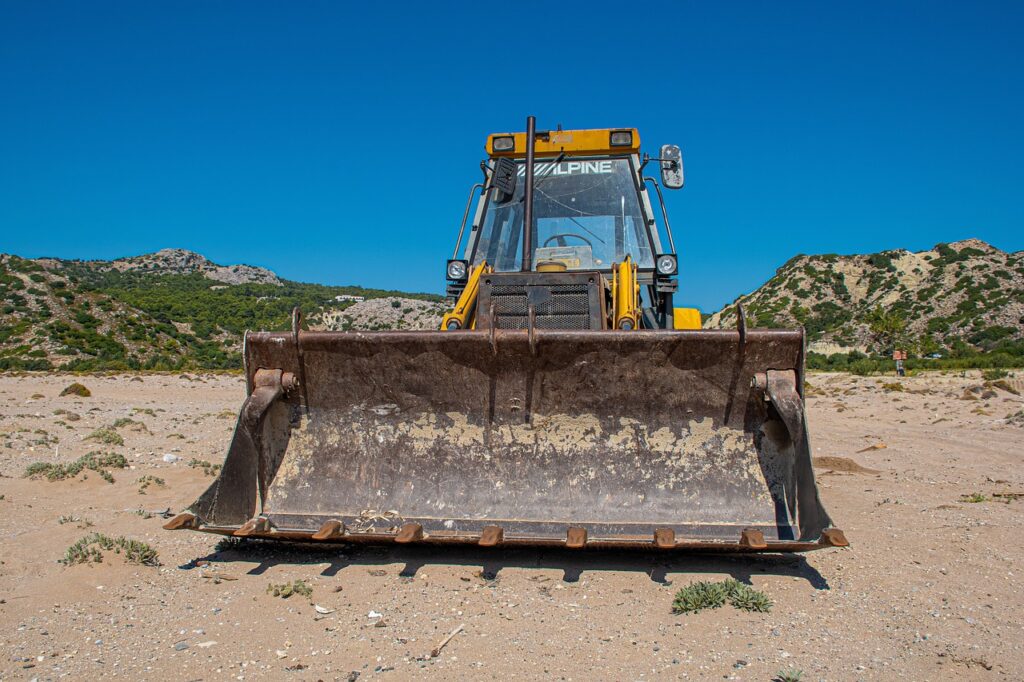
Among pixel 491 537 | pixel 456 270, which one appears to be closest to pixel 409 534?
pixel 491 537

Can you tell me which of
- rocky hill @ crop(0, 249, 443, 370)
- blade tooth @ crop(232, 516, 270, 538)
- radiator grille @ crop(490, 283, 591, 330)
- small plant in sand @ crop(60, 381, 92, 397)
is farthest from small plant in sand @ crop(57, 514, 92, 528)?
small plant in sand @ crop(60, 381, 92, 397)

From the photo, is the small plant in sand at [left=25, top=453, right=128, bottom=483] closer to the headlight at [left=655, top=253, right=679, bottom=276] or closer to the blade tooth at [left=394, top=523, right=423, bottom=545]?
the blade tooth at [left=394, top=523, right=423, bottom=545]

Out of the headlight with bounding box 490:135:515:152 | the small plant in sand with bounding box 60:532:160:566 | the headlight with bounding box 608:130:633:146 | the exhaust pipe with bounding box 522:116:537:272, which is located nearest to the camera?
the small plant in sand with bounding box 60:532:160:566

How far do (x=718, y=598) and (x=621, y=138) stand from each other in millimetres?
4797

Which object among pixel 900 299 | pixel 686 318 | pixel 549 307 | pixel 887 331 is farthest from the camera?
pixel 900 299

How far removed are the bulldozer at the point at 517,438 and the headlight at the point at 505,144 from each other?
124 inches

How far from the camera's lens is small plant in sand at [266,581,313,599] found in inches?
158

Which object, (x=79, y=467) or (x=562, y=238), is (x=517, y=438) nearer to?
(x=562, y=238)

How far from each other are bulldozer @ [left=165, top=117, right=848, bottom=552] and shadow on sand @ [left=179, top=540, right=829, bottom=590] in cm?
22

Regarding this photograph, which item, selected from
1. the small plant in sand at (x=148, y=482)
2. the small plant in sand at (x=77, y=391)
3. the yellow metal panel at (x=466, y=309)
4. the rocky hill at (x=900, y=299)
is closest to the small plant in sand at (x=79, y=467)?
the small plant in sand at (x=148, y=482)

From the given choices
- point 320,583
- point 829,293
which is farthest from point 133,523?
point 829,293

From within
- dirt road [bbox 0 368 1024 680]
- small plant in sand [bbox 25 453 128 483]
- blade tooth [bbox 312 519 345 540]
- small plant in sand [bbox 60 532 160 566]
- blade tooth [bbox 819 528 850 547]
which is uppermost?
blade tooth [bbox 819 528 850 547]

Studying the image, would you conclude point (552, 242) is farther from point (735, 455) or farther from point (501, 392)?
point (735, 455)

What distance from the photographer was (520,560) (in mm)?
4562
